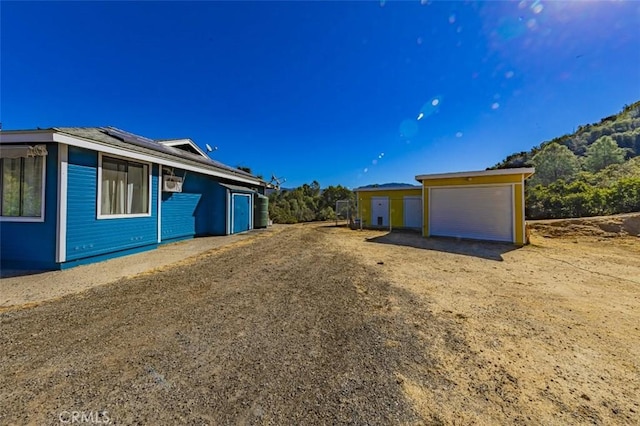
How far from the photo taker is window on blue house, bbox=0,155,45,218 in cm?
499

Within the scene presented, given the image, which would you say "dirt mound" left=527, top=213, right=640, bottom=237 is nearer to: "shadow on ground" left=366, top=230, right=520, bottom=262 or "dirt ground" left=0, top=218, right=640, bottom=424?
"shadow on ground" left=366, top=230, right=520, bottom=262

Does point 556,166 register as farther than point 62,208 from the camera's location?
Yes

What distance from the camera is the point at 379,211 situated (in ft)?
50.8

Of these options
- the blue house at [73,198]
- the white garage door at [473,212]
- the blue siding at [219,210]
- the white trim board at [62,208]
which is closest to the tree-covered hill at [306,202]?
the blue siding at [219,210]

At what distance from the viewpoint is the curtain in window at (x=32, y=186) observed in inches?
196

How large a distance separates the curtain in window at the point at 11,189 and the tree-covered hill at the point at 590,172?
2293cm

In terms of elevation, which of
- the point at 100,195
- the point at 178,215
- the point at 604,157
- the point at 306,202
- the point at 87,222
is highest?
the point at 604,157

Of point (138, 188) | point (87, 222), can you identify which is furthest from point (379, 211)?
point (87, 222)

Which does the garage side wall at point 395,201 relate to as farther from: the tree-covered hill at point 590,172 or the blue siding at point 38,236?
the blue siding at point 38,236

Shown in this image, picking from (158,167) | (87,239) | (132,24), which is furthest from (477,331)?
(132,24)

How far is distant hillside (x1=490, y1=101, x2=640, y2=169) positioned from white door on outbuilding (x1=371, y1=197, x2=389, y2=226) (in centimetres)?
2828

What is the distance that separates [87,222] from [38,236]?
78cm

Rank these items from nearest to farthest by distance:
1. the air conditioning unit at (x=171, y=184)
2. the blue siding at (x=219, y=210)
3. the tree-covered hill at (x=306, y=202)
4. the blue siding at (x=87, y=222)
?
the blue siding at (x=87, y=222) → the air conditioning unit at (x=171, y=184) → the blue siding at (x=219, y=210) → the tree-covered hill at (x=306, y=202)

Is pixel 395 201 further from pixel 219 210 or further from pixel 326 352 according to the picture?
pixel 326 352
